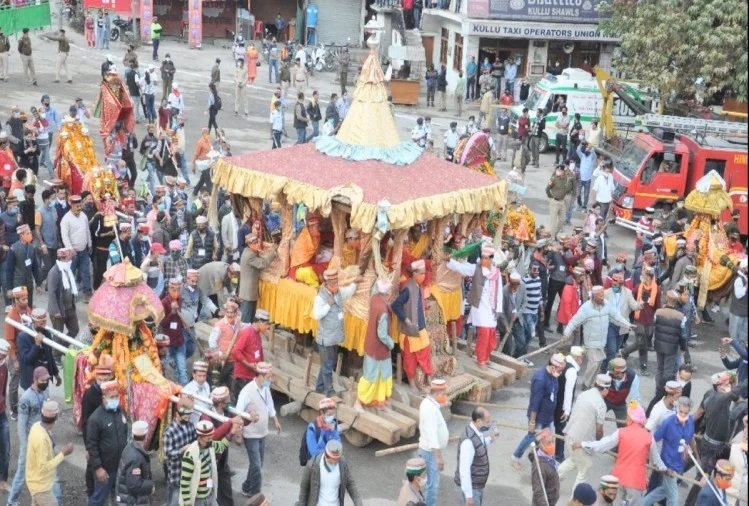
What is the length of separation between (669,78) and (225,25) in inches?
770

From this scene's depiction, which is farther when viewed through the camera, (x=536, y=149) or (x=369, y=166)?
(x=536, y=149)

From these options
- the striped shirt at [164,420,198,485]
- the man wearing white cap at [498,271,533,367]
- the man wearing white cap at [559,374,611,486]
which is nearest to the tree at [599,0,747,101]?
the man wearing white cap at [498,271,533,367]

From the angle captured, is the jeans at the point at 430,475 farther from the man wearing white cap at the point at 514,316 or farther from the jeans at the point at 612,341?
the jeans at the point at 612,341

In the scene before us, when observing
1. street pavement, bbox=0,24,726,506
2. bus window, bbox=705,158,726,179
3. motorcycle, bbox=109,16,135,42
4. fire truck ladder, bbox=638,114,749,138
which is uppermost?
motorcycle, bbox=109,16,135,42

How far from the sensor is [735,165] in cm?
2009

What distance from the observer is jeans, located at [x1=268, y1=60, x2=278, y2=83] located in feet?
107

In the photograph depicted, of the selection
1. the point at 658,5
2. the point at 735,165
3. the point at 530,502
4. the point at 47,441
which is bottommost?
the point at 530,502

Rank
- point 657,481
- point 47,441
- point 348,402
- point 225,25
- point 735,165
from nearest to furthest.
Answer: point 47,441
point 657,481
point 348,402
point 735,165
point 225,25

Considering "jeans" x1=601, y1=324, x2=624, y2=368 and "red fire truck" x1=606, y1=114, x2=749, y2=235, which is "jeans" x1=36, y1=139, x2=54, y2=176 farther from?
"jeans" x1=601, y1=324, x2=624, y2=368

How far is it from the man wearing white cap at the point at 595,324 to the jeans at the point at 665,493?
2906mm

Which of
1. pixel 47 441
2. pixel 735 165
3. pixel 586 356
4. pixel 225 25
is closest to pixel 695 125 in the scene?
pixel 735 165

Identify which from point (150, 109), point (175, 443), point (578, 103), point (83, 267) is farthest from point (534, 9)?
point (175, 443)

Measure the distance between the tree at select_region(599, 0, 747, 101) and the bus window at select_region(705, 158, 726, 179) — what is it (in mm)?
3541

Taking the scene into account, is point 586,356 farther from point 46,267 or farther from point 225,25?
point 225,25
